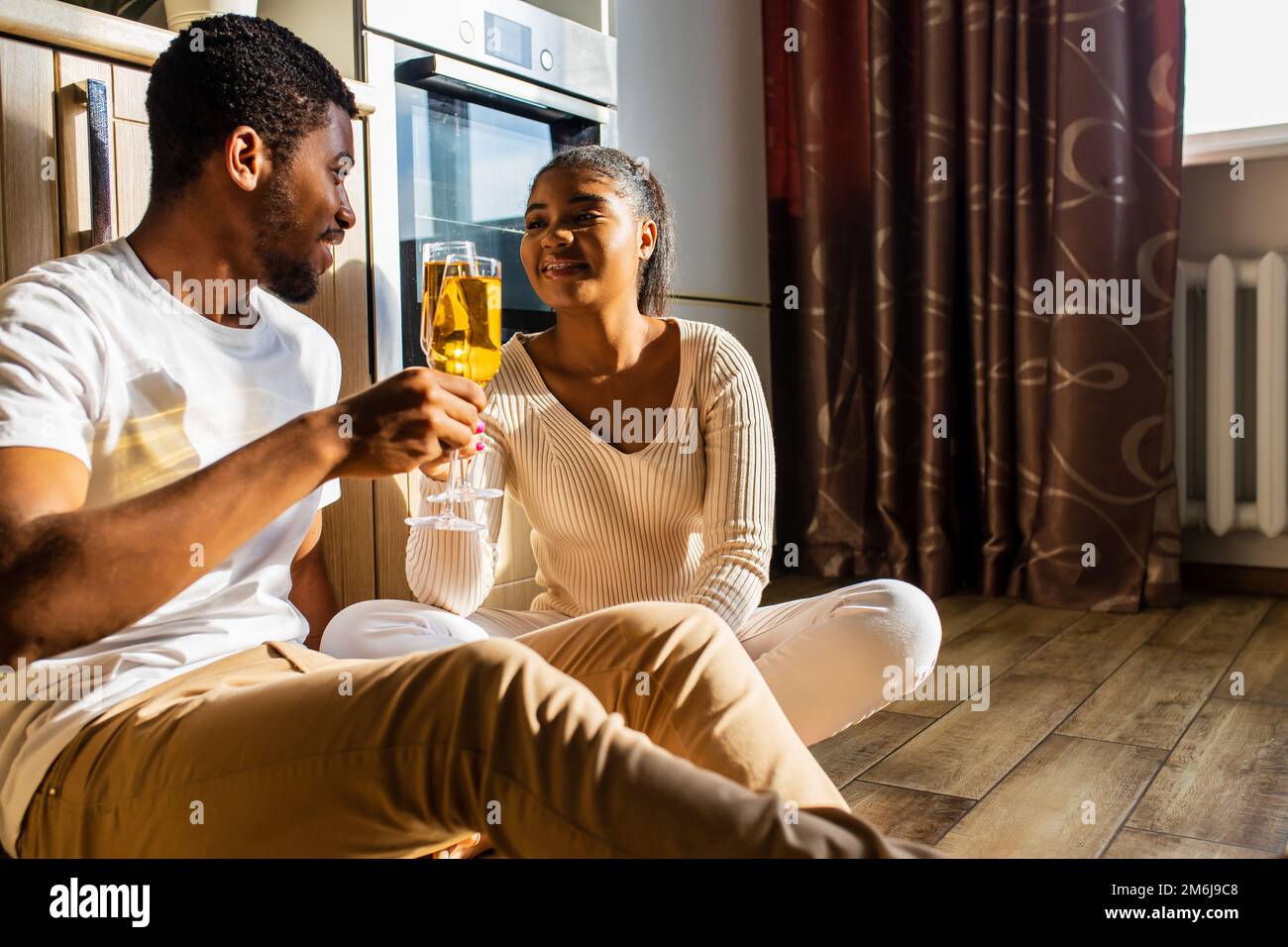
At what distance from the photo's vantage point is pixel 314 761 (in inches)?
32.9

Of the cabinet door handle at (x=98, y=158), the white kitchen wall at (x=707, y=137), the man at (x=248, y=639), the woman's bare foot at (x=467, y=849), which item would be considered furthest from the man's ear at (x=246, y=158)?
the white kitchen wall at (x=707, y=137)

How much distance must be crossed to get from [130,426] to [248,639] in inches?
8.8

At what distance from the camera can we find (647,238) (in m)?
1.72

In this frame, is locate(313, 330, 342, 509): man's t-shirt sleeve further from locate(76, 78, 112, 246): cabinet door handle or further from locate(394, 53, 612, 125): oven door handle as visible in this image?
locate(394, 53, 612, 125): oven door handle

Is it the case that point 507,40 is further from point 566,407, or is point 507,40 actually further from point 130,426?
point 130,426

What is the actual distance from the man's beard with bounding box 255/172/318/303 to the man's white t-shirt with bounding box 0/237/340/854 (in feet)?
0.18

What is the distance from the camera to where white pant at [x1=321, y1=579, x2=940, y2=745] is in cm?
141

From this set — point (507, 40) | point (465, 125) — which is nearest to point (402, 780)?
point (465, 125)

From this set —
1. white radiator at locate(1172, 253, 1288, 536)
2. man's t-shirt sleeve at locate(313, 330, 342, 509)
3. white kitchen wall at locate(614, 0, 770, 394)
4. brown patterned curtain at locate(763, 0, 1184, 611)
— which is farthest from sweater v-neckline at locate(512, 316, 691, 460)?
white radiator at locate(1172, 253, 1288, 536)

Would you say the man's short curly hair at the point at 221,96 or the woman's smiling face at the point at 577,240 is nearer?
the man's short curly hair at the point at 221,96

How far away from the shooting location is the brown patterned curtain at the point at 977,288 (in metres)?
2.62

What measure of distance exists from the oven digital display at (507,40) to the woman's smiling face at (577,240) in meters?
0.54

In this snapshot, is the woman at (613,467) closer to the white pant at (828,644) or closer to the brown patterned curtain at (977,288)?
the white pant at (828,644)

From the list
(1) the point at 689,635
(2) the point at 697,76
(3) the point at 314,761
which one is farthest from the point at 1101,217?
(3) the point at 314,761
